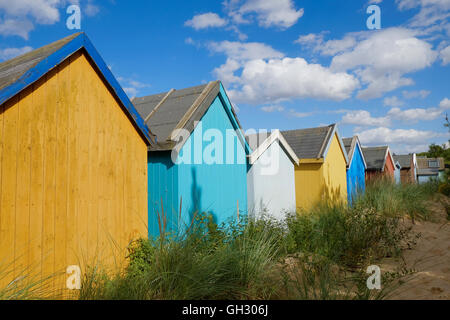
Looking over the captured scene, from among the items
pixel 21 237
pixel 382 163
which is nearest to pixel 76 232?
pixel 21 237

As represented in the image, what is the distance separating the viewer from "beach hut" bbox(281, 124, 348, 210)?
13.7 m

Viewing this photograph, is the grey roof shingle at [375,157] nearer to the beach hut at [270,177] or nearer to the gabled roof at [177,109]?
the beach hut at [270,177]

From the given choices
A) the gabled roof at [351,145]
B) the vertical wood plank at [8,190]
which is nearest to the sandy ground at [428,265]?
the vertical wood plank at [8,190]

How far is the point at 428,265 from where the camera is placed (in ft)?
22.0

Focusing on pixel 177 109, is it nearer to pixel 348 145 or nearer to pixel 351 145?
pixel 351 145

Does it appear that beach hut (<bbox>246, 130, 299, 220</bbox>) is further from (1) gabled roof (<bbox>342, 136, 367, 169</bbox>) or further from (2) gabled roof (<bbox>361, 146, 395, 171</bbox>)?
(2) gabled roof (<bbox>361, 146, 395, 171</bbox>)

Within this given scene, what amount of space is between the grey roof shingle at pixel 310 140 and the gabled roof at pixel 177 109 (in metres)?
5.25

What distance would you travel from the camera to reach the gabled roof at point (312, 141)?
548 inches

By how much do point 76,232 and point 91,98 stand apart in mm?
2207

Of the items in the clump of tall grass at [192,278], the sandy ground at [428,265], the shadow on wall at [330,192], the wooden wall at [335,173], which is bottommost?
the sandy ground at [428,265]

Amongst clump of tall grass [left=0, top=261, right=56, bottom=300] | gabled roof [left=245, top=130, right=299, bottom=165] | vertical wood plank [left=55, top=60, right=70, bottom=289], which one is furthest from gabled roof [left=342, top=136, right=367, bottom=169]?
clump of tall grass [left=0, top=261, right=56, bottom=300]

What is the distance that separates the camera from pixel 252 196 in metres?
10.0

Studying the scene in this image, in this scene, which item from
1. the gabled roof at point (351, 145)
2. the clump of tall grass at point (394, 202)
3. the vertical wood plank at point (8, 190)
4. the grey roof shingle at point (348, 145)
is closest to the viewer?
the vertical wood plank at point (8, 190)

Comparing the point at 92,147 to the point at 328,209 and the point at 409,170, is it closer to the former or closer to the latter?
the point at 328,209
